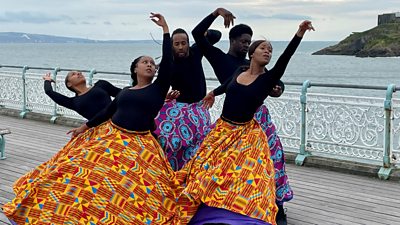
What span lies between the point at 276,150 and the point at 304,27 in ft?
3.75

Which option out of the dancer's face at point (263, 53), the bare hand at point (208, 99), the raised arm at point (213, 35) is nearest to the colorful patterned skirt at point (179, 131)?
the bare hand at point (208, 99)

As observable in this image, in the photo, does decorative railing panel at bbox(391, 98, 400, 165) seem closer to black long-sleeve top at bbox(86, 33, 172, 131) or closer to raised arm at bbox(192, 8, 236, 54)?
raised arm at bbox(192, 8, 236, 54)

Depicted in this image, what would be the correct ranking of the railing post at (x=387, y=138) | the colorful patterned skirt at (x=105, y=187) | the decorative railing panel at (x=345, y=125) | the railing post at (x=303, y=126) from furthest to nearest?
the railing post at (x=303, y=126) < the decorative railing panel at (x=345, y=125) < the railing post at (x=387, y=138) < the colorful patterned skirt at (x=105, y=187)

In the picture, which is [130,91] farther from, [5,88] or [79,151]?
[5,88]

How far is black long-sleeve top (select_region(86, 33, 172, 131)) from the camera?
433 cm

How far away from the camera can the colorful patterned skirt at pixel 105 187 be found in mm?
4117

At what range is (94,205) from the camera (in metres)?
4.11

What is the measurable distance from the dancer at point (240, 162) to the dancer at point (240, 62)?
0.38 meters

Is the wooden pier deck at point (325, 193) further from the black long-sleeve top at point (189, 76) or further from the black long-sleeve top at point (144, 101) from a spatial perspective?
the black long-sleeve top at point (144, 101)

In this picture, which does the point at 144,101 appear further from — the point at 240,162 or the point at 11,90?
the point at 11,90

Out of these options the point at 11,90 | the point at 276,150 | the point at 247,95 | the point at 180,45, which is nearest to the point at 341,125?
the point at 276,150

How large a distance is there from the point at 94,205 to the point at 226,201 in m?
0.88

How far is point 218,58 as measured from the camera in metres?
4.84

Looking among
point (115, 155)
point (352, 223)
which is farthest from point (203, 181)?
point (352, 223)
